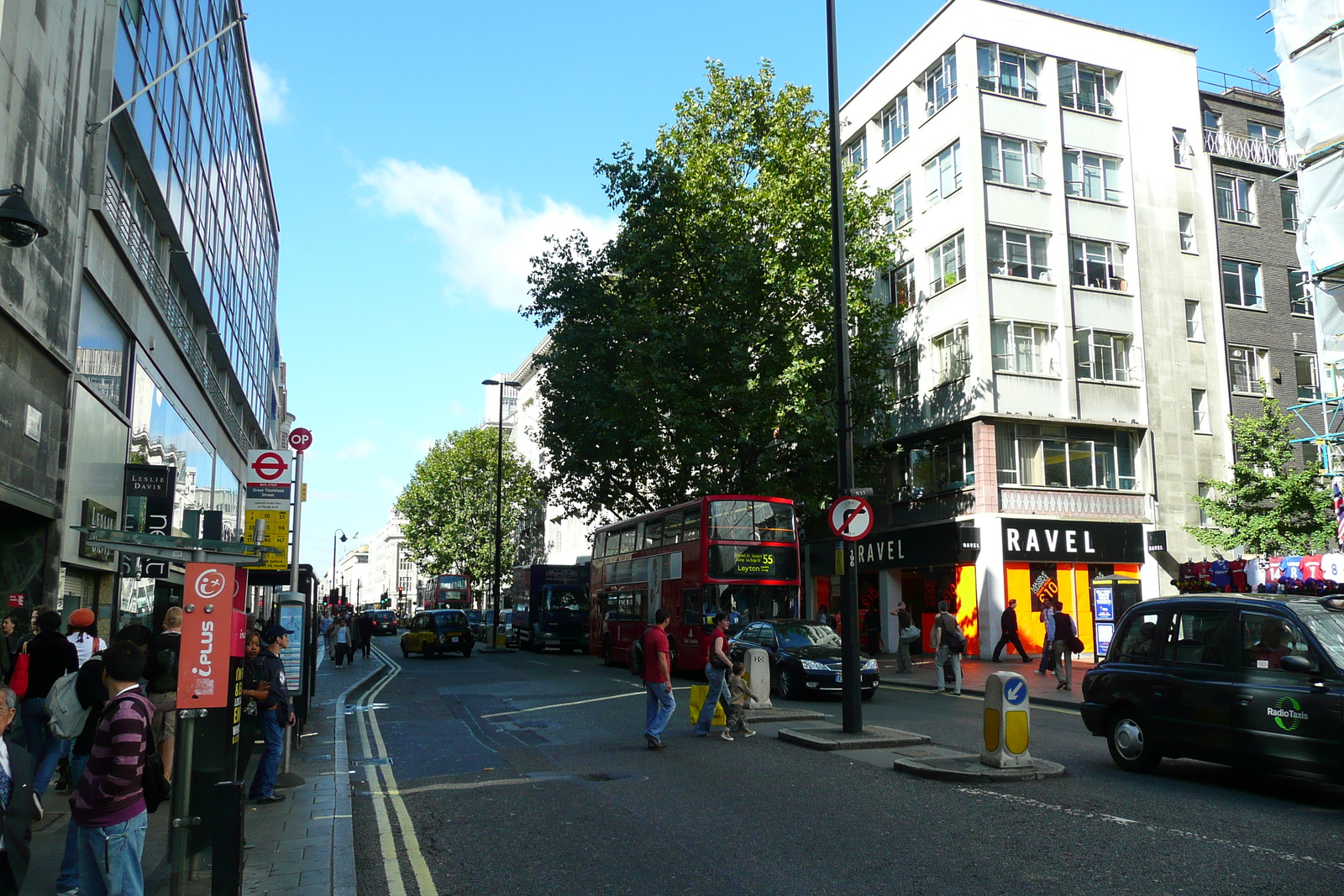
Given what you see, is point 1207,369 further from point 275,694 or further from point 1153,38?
point 275,694

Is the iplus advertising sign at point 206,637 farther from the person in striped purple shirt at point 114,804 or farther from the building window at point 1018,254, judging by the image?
the building window at point 1018,254

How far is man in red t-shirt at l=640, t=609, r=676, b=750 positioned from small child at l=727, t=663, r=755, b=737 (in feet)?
3.91

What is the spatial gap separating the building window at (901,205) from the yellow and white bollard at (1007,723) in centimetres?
2697

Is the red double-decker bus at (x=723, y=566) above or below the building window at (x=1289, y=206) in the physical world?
below

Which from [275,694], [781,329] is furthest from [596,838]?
[781,329]

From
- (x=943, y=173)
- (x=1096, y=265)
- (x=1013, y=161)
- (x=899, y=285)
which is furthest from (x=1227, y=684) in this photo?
(x=899, y=285)

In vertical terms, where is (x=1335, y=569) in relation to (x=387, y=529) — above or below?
below

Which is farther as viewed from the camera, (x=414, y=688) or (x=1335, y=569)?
(x=414, y=688)

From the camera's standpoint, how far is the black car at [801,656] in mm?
19016

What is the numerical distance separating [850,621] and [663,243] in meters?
19.9

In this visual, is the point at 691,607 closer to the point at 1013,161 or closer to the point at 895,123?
the point at 1013,161

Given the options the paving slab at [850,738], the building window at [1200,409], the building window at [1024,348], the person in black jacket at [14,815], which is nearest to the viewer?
the person in black jacket at [14,815]

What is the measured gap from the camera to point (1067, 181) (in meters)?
32.8

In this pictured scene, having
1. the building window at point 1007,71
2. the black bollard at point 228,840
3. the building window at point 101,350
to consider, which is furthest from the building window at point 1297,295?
the black bollard at point 228,840
